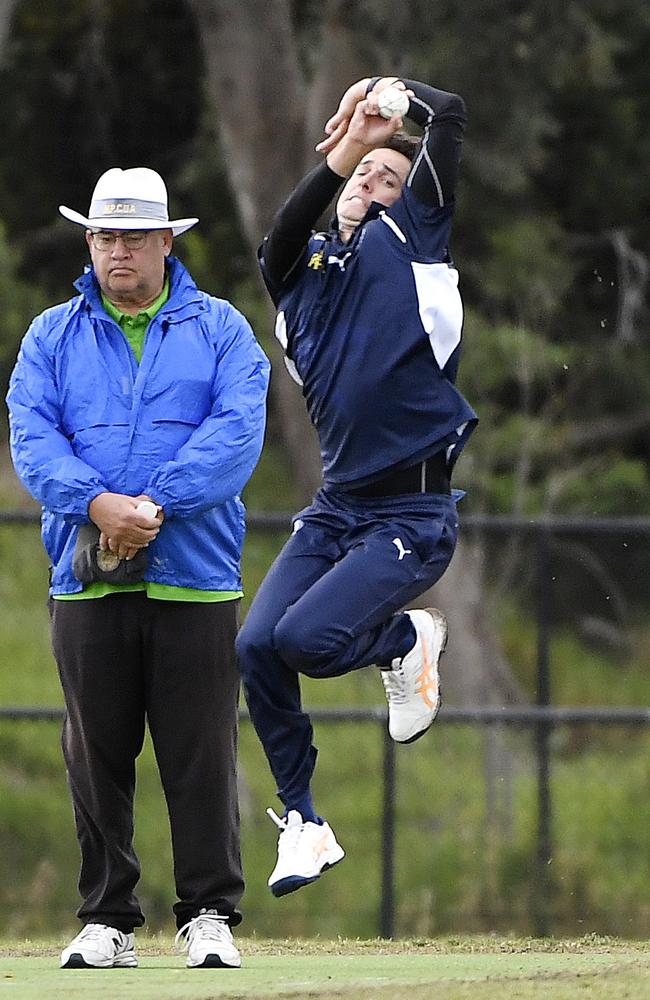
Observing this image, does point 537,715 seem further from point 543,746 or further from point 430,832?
point 430,832

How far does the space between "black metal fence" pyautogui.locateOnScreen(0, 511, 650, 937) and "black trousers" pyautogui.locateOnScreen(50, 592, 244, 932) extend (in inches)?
130

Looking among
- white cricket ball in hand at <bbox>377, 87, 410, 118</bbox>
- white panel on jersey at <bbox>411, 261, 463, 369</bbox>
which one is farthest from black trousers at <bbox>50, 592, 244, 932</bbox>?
white cricket ball in hand at <bbox>377, 87, 410, 118</bbox>

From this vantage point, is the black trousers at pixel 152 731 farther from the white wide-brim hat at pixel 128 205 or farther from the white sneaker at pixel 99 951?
the white wide-brim hat at pixel 128 205

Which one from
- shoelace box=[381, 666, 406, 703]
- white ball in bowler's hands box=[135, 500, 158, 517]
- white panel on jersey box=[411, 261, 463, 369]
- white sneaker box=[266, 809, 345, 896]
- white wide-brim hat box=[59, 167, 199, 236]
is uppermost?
white wide-brim hat box=[59, 167, 199, 236]

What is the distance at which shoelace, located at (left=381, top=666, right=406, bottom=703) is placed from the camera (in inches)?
234

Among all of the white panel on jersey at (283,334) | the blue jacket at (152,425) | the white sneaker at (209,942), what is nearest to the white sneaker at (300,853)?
the white sneaker at (209,942)

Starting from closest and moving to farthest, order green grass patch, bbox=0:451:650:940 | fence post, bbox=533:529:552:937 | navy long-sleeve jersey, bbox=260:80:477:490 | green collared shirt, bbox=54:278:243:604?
navy long-sleeve jersey, bbox=260:80:477:490, green collared shirt, bbox=54:278:243:604, fence post, bbox=533:529:552:937, green grass patch, bbox=0:451:650:940

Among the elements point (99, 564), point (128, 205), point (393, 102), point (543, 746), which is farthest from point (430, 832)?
point (393, 102)

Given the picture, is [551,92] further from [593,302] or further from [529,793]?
[529,793]

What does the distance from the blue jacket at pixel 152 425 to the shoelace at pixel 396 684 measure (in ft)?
1.82

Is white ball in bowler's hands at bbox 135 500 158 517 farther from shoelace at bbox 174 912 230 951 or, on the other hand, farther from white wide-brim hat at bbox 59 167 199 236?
shoelace at bbox 174 912 230 951

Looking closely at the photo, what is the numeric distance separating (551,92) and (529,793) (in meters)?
6.17

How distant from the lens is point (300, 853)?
567 cm

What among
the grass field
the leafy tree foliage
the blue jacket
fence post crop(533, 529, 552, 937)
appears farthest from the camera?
the leafy tree foliage
